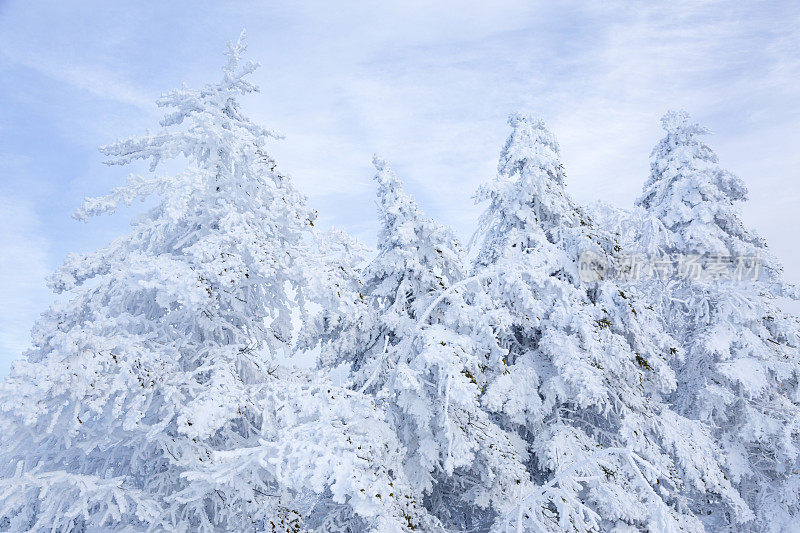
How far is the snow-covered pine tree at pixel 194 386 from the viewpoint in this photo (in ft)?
22.0

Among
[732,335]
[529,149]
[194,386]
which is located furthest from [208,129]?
[732,335]

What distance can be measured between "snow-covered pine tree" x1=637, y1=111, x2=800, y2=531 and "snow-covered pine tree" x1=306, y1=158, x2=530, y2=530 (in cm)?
832

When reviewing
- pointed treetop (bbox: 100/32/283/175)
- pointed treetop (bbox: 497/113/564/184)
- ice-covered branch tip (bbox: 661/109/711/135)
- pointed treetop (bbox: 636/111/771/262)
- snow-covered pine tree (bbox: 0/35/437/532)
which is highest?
ice-covered branch tip (bbox: 661/109/711/135)

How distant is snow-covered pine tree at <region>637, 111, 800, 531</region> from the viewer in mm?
15078

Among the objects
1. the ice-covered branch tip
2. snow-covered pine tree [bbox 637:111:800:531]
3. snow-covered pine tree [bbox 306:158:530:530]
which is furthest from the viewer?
the ice-covered branch tip

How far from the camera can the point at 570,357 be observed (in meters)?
10.1

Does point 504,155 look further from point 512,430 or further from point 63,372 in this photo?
point 63,372

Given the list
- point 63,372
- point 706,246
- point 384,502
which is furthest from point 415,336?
point 706,246

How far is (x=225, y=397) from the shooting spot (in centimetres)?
704

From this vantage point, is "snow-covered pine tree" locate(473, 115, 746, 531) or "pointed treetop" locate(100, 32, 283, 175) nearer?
"pointed treetop" locate(100, 32, 283, 175)

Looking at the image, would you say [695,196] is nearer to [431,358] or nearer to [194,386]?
[431,358]

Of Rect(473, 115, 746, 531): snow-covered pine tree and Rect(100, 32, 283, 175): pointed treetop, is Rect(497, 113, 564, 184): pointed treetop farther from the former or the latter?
Rect(100, 32, 283, 175): pointed treetop

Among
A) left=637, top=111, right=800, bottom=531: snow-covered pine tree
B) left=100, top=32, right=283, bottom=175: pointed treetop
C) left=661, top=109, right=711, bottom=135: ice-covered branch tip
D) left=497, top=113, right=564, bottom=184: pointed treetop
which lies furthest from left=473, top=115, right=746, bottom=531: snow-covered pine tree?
left=661, top=109, right=711, bottom=135: ice-covered branch tip

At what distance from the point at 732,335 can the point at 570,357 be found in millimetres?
8259
